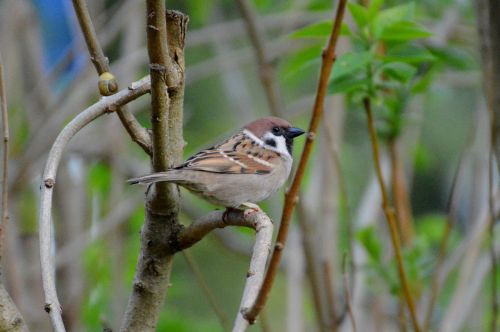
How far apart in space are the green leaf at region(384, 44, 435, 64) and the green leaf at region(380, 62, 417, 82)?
30 millimetres

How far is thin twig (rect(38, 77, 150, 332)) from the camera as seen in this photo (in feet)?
5.26

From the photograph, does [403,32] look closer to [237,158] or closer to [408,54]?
[408,54]

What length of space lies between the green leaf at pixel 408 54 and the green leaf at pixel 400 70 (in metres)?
0.03

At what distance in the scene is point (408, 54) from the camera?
2586 mm

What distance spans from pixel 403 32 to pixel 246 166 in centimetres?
101

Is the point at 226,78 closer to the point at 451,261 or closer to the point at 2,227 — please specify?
the point at 451,261

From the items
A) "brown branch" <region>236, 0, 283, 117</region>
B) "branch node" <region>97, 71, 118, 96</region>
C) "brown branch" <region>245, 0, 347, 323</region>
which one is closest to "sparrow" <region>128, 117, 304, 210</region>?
"brown branch" <region>236, 0, 283, 117</region>

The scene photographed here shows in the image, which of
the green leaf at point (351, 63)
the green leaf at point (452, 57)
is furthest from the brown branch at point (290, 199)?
the green leaf at point (452, 57)

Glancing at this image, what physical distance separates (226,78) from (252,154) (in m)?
1.63

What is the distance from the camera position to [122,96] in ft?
6.06

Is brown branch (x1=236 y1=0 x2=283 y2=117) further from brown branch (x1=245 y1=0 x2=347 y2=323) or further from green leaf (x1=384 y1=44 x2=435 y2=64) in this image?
brown branch (x1=245 y1=0 x2=347 y2=323)

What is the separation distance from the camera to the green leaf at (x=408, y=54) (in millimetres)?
2494

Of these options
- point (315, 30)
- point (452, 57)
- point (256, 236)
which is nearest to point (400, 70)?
point (315, 30)

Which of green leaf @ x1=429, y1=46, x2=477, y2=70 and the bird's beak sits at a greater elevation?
green leaf @ x1=429, y1=46, x2=477, y2=70
